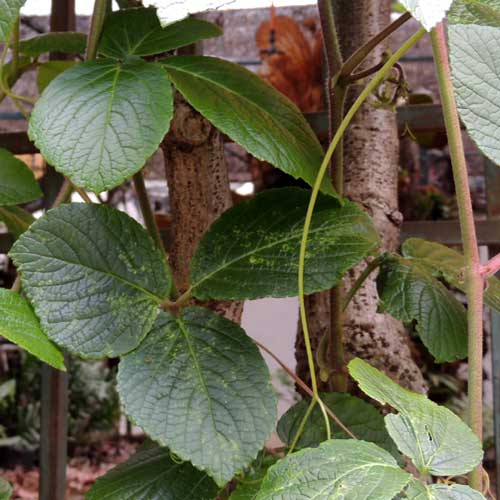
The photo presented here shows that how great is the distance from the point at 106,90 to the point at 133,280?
0.13 metres

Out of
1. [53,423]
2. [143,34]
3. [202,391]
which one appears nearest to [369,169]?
[143,34]

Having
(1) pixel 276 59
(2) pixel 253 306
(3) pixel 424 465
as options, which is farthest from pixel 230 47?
(3) pixel 424 465

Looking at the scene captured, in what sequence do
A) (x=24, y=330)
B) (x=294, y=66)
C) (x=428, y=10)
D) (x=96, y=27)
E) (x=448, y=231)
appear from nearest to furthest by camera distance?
1. (x=428, y=10)
2. (x=24, y=330)
3. (x=96, y=27)
4. (x=448, y=231)
5. (x=294, y=66)

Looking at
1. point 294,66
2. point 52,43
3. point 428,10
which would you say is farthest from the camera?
point 294,66

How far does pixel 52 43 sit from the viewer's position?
2.22 feet

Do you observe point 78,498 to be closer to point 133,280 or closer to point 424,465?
point 133,280

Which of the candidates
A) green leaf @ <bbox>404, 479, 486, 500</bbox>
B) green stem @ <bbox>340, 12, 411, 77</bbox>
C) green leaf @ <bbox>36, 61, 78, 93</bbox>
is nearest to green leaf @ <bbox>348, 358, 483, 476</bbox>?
green leaf @ <bbox>404, 479, 486, 500</bbox>

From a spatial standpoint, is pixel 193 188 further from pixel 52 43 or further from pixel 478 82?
pixel 478 82

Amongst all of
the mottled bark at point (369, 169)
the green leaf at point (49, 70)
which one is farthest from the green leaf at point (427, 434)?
the green leaf at point (49, 70)

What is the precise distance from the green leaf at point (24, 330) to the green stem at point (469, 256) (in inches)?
8.9

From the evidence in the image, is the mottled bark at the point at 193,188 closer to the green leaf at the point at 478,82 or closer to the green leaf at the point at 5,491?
the green leaf at the point at 5,491

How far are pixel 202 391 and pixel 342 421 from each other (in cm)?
16

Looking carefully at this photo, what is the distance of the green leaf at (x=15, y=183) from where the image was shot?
59 centimetres

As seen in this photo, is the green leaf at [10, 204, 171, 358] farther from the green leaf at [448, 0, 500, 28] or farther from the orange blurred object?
the orange blurred object
